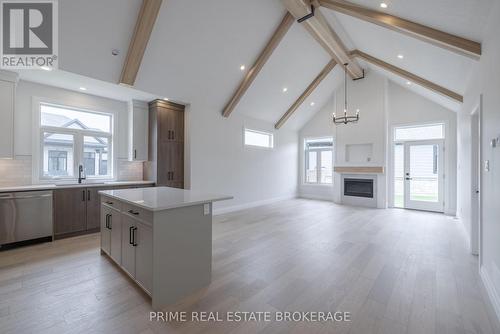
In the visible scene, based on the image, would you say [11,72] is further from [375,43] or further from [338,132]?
[338,132]

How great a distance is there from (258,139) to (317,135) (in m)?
2.64

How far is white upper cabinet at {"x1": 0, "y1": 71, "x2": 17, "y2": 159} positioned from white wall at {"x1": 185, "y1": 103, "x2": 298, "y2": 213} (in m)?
2.99

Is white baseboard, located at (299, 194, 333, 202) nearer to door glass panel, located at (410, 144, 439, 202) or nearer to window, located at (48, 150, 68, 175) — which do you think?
door glass panel, located at (410, 144, 439, 202)

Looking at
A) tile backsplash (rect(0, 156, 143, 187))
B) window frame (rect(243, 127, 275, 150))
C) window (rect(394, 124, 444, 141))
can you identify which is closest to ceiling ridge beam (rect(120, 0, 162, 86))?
tile backsplash (rect(0, 156, 143, 187))

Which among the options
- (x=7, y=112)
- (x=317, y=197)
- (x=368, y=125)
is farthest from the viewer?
(x=317, y=197)

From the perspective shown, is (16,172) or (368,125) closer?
(16,172)

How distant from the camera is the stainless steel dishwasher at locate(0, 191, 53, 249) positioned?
3.42 meters

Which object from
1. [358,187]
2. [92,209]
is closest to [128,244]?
[92,209]

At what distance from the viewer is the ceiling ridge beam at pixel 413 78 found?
448 cm

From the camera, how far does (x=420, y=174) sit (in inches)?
253

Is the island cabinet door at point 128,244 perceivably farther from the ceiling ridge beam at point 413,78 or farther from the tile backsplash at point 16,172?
the ceiling ridge beam at point 413,78

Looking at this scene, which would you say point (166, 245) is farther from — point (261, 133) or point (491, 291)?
point (261, 133)

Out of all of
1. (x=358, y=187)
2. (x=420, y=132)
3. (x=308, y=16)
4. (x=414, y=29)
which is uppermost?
(x=308, y=16)

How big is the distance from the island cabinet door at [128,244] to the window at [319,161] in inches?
291
